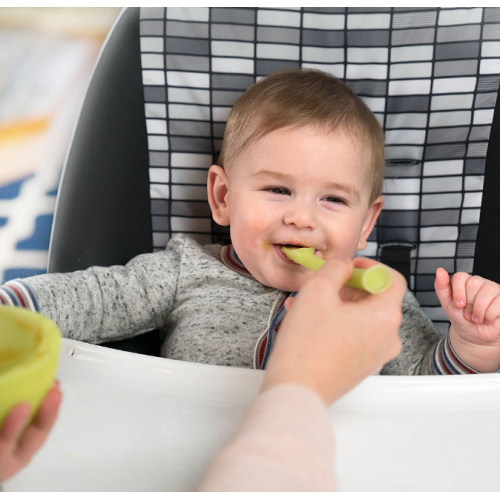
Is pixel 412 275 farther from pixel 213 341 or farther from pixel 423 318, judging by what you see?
pixel 213 341

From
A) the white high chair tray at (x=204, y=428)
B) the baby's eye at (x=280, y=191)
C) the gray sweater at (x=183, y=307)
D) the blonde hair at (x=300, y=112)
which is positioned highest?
the blonde hair at (x=300, y=112)

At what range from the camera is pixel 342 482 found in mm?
568

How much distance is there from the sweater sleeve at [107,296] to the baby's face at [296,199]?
168 millimetres

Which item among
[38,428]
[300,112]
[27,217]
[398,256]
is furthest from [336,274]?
[27,217]

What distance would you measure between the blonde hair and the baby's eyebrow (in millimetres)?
63

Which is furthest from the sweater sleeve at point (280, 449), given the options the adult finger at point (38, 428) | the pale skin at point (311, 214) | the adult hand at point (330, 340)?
the pale skin at point (311, 214)

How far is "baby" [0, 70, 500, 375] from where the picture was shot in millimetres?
910

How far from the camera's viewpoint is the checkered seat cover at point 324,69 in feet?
3.51

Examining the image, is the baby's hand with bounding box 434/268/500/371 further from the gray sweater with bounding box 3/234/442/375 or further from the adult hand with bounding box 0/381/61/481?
the adult hand with bounding box 0/381/61/481

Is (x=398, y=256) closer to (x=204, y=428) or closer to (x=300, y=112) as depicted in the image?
(x=300, y=112)

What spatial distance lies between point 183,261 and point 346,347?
0.61 meters

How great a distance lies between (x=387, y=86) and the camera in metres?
1.09

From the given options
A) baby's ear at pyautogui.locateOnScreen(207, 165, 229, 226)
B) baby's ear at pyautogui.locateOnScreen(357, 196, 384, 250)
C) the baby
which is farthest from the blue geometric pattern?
baby's ear at pyautogui.locateOnScreen(357, 196, 384, 250)

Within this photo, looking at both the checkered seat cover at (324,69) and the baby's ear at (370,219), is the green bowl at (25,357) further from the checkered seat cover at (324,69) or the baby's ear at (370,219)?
the baby's ear at (370,219)
